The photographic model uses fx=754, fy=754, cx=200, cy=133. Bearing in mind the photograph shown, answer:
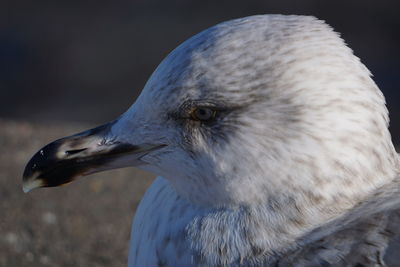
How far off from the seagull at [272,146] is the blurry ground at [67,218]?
4.30ft

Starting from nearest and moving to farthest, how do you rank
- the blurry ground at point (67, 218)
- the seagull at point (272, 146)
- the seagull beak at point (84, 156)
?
the seagull at point (272, 146), the seagull beak at point (84, 156), the blurry ground at point (67, 218)

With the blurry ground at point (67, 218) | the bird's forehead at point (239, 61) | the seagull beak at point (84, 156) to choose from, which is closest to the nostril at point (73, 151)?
the seagull beak at point (84, 156)

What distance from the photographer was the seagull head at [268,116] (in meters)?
2.15

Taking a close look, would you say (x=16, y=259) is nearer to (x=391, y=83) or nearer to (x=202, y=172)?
(x=202, y=172)

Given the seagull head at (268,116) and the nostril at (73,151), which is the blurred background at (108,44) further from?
the seagull head at (268,116)

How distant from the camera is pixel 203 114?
222 centimetres

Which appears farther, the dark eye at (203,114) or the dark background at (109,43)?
the dark background at (109,43)

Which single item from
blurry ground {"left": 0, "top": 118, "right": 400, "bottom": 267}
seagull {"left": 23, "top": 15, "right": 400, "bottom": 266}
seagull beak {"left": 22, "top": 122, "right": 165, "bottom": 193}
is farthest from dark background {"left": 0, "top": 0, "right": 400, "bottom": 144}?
seagull {"left": 23, "top": 15, "right": 400, "bottom": 266}

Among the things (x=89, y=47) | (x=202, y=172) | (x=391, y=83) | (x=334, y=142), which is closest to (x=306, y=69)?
(x=334, y=142)

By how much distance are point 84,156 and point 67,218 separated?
1.46 m

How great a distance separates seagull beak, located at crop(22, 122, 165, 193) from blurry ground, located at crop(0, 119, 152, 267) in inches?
45.5

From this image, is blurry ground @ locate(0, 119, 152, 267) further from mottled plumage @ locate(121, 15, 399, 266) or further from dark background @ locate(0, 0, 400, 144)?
dark background @ locate(0, 0, 400, 144)

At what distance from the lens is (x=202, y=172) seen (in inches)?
87.9

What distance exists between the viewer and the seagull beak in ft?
7.72
